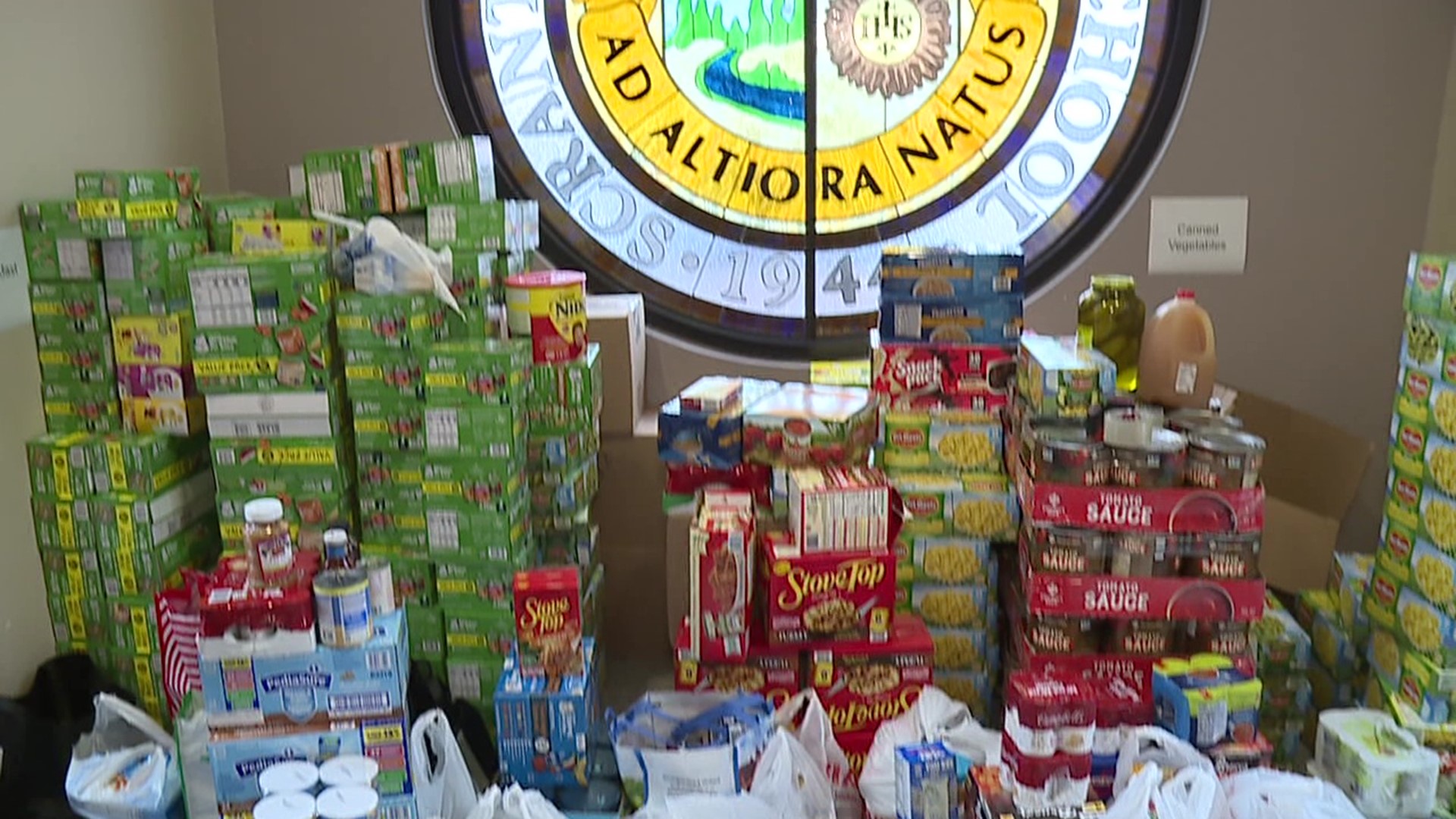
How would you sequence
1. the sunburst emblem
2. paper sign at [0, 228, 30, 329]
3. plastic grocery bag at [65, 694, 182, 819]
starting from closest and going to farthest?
1. plastic grocery bag at [65, 694, 182, 819]
2. paper sign at [0, 228, 30, 329]
3. the sunburst emblem

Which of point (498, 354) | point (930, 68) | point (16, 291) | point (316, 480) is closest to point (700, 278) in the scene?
point (930, 68)

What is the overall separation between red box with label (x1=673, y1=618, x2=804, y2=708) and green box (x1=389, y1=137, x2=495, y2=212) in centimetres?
111

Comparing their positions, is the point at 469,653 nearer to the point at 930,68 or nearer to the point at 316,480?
the point at 316,480

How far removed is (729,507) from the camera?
2.30m

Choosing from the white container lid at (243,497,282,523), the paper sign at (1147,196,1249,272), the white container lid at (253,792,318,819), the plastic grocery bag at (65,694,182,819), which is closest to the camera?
the white container lid at (253,792,318,819)

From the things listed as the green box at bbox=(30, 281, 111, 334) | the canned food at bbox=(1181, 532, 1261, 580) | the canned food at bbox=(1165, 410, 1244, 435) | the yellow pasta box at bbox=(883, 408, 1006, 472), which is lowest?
the canned food at bbox=(1181, 532, 1261, 580)

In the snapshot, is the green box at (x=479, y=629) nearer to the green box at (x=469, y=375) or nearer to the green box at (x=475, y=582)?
the green box at (x=475, y=582)

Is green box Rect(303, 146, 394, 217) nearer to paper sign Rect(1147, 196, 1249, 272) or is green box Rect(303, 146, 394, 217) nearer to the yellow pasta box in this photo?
the yellow pasta box

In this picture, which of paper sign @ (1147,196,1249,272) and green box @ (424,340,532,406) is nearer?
green box @ (424,340,532,406)

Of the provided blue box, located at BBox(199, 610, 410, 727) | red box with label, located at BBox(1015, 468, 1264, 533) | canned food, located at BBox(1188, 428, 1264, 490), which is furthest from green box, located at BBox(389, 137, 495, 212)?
canned food, located at BBox(1188, 428, 1264, 490)

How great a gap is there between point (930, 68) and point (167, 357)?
A: 220 cm

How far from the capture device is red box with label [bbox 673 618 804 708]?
226 cm

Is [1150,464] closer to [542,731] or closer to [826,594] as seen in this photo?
[826,594]

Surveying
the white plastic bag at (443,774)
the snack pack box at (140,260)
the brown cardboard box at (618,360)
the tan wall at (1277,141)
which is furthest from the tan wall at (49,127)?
the brown cardboard box at (618,360)
